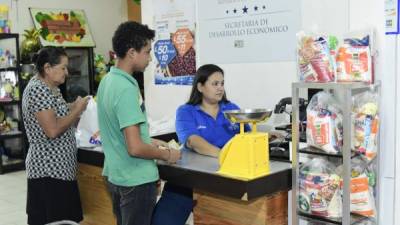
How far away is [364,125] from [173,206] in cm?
120

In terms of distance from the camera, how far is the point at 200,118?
9.81 feet

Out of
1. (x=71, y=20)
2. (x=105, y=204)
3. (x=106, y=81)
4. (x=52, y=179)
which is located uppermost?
(x=71, y=20)

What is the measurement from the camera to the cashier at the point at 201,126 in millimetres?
2818

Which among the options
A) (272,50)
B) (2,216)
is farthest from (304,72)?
(2,216)

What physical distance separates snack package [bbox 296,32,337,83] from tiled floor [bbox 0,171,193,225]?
10.9ft

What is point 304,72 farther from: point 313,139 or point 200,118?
point 200,118

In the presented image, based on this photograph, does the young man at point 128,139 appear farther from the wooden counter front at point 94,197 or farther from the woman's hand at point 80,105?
the wooden counter front at point 94,197

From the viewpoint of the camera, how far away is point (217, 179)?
2.31 m

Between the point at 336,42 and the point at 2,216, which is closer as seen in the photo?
the point at 336,42

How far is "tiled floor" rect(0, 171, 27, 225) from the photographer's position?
4566 millimetres

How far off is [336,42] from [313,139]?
1.68 ft

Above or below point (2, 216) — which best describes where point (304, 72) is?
above

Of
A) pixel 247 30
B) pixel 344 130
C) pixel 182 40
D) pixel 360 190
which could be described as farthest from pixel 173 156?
pixel 182 40

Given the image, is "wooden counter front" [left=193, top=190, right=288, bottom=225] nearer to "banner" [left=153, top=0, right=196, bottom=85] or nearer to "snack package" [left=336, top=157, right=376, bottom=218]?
"snack package" [left=336, top=157, right=376, bottom=218]
